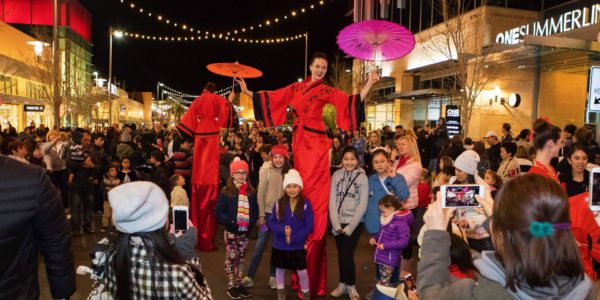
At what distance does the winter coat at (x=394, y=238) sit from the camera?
15.4 feet

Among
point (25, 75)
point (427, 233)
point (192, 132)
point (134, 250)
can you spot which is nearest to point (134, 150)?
point (192, 132)

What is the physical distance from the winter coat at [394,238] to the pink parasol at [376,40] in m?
1.88

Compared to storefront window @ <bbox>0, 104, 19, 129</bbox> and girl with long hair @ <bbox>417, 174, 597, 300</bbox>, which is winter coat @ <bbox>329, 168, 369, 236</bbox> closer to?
girl with long hair @ <bbox>417, 174, 597, 300</bbox>

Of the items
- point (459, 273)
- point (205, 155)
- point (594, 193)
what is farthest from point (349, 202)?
point (205, 155)

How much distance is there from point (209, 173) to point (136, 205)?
513 cm

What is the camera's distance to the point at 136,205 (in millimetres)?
2236

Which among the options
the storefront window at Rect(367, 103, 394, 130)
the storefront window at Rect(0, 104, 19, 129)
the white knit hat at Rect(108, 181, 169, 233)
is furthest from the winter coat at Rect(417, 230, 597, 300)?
the storefront window at Rect(367, 103, 394, 130)

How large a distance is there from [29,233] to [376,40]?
403cm

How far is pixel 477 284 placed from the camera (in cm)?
171

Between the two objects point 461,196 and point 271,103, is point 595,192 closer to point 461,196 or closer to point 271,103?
point 461,196

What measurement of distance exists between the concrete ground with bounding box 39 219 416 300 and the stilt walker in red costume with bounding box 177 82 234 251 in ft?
1.47

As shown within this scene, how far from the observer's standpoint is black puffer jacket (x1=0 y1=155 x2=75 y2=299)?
7.30ft

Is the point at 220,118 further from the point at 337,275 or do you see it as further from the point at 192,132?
the point at 337,275

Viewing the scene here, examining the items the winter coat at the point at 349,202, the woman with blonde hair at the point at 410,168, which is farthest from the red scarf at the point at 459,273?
the woman with blonde hair at the point at 410,168
